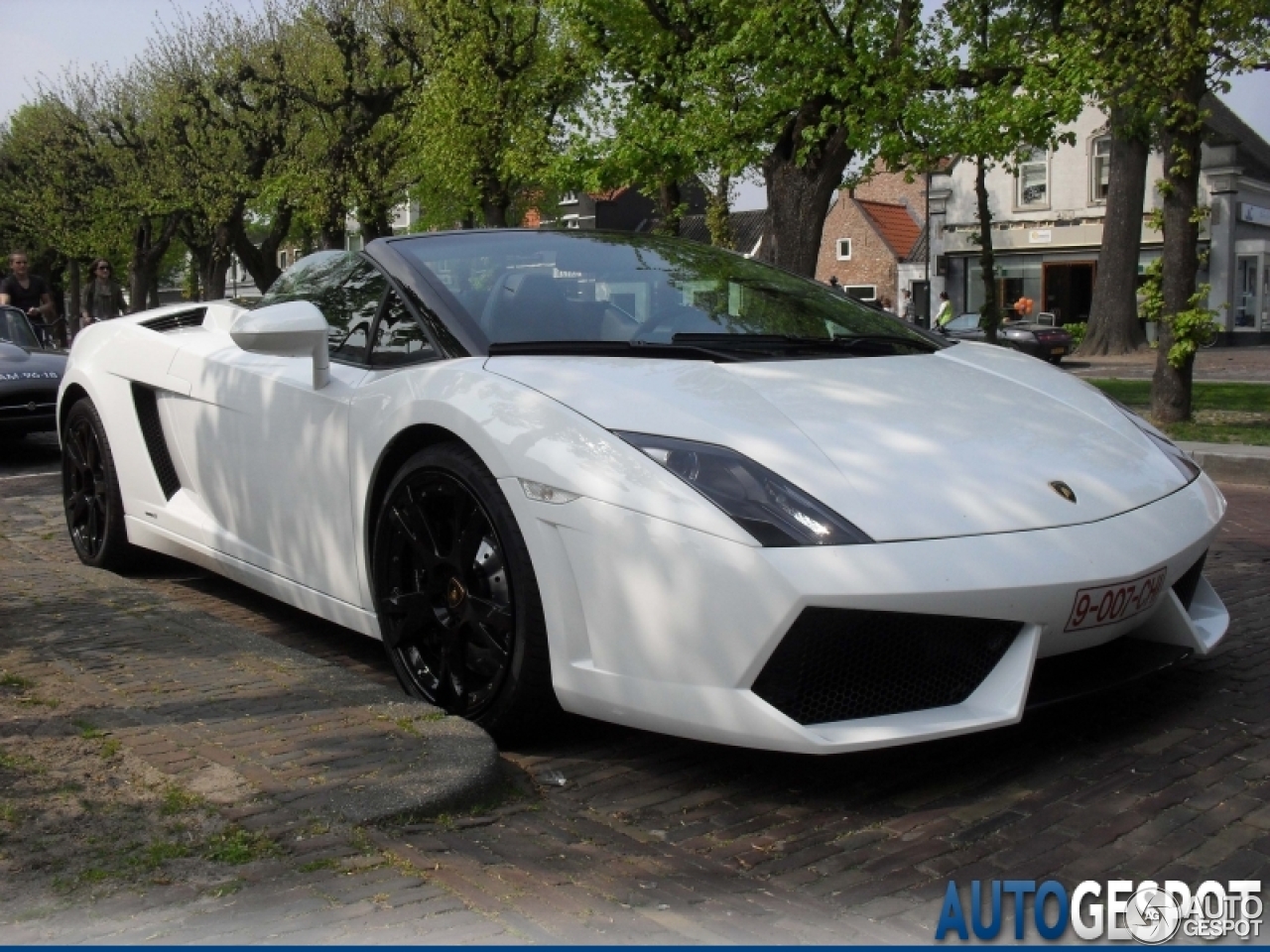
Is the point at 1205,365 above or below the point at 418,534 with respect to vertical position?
below

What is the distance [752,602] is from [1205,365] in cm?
2696

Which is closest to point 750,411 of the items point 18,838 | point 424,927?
point 424,927

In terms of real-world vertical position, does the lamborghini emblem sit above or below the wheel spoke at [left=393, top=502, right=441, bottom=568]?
above

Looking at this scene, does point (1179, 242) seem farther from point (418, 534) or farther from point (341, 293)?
point (418, 534)

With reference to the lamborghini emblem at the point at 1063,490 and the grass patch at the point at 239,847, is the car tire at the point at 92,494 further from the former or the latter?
the lamborghini emblem at the point at 1063,490

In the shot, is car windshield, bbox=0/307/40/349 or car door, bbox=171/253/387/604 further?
car windshield, bbox=0/307/40/349

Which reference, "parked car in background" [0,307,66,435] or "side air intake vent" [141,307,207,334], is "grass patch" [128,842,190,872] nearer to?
"side air intake vent" [141,307,207,334]

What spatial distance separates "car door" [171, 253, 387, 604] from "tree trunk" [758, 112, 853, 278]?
455 inches

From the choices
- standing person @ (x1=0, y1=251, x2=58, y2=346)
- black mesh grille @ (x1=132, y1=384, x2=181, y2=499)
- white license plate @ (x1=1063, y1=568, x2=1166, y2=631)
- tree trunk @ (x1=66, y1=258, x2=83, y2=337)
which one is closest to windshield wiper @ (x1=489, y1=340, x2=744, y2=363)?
white license plate @ (x1=1063, y1=568, x2=1166, y2=631)

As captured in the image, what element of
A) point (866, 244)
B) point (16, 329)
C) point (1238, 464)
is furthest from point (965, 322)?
point (16, 329)

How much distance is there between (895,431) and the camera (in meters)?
3.26

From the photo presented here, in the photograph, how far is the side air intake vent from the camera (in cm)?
530

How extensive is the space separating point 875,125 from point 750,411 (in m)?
13.1

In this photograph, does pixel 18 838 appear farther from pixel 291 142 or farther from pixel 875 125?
pixel 291 142
